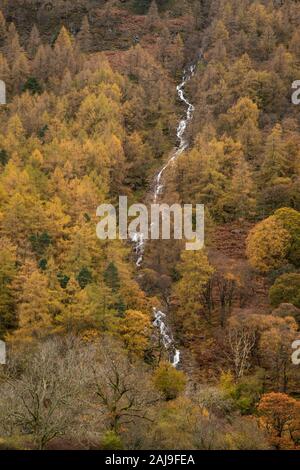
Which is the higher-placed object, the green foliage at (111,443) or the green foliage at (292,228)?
the green foliage at (292,228)

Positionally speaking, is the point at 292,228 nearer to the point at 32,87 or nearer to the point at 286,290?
the point at 286,290

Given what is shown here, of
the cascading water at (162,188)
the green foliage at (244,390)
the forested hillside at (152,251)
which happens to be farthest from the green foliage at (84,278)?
the green foliage at (244,390)

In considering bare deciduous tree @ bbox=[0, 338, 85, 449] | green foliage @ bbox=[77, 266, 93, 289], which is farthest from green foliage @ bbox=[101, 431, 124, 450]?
green foliage @ bbox=[77, 266, 93, 289]

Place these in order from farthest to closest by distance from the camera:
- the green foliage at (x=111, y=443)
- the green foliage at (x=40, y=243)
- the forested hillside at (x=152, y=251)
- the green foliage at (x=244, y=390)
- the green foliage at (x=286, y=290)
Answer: the green foliage at (x=40, y=243) → the green foliage at (x=286, y=290) → the green foliage at (x=244, y=390) → the forested hillside at (x=152, y=251) → the green foliage at (x=111, y=443)

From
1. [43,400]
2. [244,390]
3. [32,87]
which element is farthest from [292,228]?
[32,87]

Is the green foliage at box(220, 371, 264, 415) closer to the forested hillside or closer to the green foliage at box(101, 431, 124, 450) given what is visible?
the forested hillside

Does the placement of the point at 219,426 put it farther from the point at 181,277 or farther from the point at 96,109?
the point at 96,109

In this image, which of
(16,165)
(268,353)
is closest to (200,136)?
(16,165)

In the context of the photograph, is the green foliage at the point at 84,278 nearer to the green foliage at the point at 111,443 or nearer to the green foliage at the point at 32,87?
the green foliage at the point at 111,443
